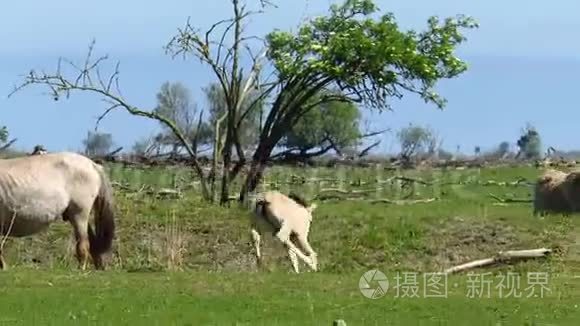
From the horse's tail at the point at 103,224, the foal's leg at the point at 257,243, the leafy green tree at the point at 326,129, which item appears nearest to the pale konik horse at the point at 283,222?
the foal's leg at the point at 257,243

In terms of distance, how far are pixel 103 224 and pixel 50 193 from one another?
3.52ft

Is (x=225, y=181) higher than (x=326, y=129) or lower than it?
lower

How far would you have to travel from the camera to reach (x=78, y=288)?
16.9 meters

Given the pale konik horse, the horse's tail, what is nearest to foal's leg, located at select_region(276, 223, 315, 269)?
the pale konik horse

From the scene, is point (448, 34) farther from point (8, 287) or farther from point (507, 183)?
point (8, 287)

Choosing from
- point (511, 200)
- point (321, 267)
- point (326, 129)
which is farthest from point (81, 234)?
point (326, 129)

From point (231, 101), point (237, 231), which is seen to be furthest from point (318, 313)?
point (231, 101)

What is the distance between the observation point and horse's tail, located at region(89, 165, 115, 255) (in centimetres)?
2125

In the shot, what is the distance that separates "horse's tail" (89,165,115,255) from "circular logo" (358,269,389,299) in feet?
15.3

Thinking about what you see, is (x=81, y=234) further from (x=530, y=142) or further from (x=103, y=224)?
(x=530, y=142)

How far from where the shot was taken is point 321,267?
72.7 feet

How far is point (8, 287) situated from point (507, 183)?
99.9 ft

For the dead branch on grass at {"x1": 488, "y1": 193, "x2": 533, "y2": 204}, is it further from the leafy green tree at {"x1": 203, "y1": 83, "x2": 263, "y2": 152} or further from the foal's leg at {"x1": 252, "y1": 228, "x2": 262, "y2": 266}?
the foal's leg at {"x1": 252, "y1": 228, "x2": 262, "y2": 266}

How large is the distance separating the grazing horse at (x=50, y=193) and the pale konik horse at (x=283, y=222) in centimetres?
273
